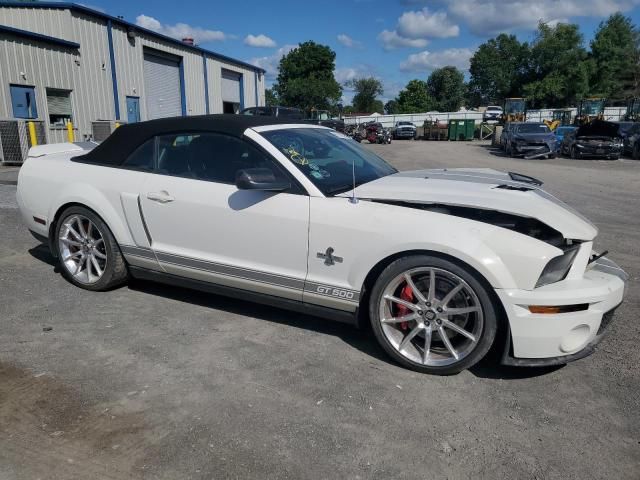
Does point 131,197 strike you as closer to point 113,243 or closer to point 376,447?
point 113,243

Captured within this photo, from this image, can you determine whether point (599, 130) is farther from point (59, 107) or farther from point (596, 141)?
point (59, 107)

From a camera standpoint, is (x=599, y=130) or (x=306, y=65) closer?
(x=599, y=130)

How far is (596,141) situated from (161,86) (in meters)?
19.3

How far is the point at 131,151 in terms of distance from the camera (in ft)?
13.4

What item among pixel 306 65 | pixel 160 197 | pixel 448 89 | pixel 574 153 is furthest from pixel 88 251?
pixel 448 89

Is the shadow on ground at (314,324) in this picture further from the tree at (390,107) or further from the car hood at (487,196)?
the tree at (390,107)

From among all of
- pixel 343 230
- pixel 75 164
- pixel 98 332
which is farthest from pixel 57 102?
pixel 343 230

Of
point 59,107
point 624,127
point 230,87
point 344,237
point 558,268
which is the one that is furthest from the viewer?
point 230,87

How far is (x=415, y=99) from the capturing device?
94188 mm

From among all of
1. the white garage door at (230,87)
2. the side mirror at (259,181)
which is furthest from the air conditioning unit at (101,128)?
the side mirror at (259,181)

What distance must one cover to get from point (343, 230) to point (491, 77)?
102427mm

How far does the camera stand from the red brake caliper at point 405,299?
307 centimetres

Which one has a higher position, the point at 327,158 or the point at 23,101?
the point at 23,101

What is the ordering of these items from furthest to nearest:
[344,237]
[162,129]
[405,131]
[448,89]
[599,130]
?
1. [448,89]
2. [405,131]
3. [599,130]
4. [162,129]
5. [344,237]
